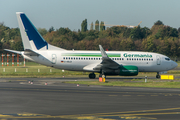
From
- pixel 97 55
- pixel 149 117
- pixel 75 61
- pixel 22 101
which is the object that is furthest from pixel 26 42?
pixel 149 117

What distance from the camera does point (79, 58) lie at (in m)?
39.7

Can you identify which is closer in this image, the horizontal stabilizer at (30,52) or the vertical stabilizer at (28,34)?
the horizontal stabilizer at (30,52)

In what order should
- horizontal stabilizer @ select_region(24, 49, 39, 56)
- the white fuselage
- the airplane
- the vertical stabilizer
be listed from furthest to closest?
1. the vertical stabilizer
2. the white fuselage
3. the airplane
4. horizontal stabilizer @ select_region(24, 49, 39, 56)

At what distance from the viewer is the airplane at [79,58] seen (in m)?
38.3

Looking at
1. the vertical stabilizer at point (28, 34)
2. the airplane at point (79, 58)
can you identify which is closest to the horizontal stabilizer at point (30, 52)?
the airplane at point (79, 58)

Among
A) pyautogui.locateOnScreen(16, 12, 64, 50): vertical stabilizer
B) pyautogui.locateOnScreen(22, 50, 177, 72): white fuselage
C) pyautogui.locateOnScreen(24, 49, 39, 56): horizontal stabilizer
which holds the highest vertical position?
pyautogui.locateOnScreen(16, 12, 64, 50): vertical stabilizer

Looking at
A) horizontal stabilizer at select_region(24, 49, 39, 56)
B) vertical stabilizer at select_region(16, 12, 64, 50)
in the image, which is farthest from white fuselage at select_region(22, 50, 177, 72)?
vertical stabilizer at select_region(16, 12, 64, 50)

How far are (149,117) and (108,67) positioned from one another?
1032 inches

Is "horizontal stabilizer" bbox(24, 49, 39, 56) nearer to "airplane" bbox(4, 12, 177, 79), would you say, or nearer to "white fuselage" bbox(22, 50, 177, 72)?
"airplane" bbox(4, 12, 177, 79)

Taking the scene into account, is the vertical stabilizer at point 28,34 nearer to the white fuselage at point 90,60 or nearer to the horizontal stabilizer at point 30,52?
the white fuselage at point 90,60

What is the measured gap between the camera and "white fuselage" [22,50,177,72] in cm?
3882

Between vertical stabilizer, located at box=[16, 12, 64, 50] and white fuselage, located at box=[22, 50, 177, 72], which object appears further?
vertical stabilizer, located at box=[16, 12, 64, 50]

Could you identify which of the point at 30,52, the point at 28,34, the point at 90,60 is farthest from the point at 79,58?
the point at 28,34

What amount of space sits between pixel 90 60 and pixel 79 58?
152 cm
